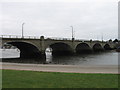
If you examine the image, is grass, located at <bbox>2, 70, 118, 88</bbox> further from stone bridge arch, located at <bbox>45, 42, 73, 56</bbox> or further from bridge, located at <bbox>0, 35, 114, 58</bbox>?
stone bridge arch, located at <bbox>45, 42, 73, 56</bbox>

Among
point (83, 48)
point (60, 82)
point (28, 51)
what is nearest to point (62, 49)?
point (28, 51)

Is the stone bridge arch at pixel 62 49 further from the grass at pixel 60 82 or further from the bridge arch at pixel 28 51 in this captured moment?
the grass at pixel 60 82

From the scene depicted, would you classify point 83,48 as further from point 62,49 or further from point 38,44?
point 38,44

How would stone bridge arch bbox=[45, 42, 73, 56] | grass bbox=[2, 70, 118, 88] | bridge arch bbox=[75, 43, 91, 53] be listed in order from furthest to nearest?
bridge arch bbox=[75, 43, 91, 53] < stone bridge arch bbox=[45, 42, 73, 56] < grass bbox=[2, 70, 118, 88]

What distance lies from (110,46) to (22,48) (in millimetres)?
67484

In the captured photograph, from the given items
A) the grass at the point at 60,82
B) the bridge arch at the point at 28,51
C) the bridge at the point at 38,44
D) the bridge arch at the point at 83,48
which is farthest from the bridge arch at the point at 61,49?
the grass at the point at 60,82

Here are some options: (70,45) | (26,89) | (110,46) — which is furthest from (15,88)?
(110,46)

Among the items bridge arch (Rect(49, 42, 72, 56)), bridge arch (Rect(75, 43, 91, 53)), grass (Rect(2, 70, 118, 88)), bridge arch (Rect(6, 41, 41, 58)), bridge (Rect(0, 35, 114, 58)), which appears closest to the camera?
grass (Rect(2, 70, 118, 88))

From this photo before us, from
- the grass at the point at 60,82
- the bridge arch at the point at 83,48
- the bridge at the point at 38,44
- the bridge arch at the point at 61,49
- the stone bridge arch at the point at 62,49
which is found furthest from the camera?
the bridge arch at the point at 83,48

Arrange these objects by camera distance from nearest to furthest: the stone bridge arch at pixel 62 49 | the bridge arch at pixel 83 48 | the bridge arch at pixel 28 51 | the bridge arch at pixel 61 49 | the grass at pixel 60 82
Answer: the grass at pixel 60 82 → the bridge arch at pixel 28 51 → the stone bridge arch at pixel 62 49 → the bridge arch at pixel 61 49 → the bridge arch at pixel 83 48

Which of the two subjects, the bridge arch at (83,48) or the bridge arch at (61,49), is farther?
the bridge arch at (83,48)

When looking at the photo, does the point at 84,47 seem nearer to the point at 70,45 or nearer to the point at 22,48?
the point at 70,45

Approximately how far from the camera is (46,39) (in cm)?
5400

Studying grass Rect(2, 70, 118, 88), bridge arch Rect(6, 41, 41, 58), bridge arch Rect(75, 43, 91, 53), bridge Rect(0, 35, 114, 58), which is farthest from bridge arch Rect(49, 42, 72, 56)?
grass Rect(2, 70, 118, 88)
